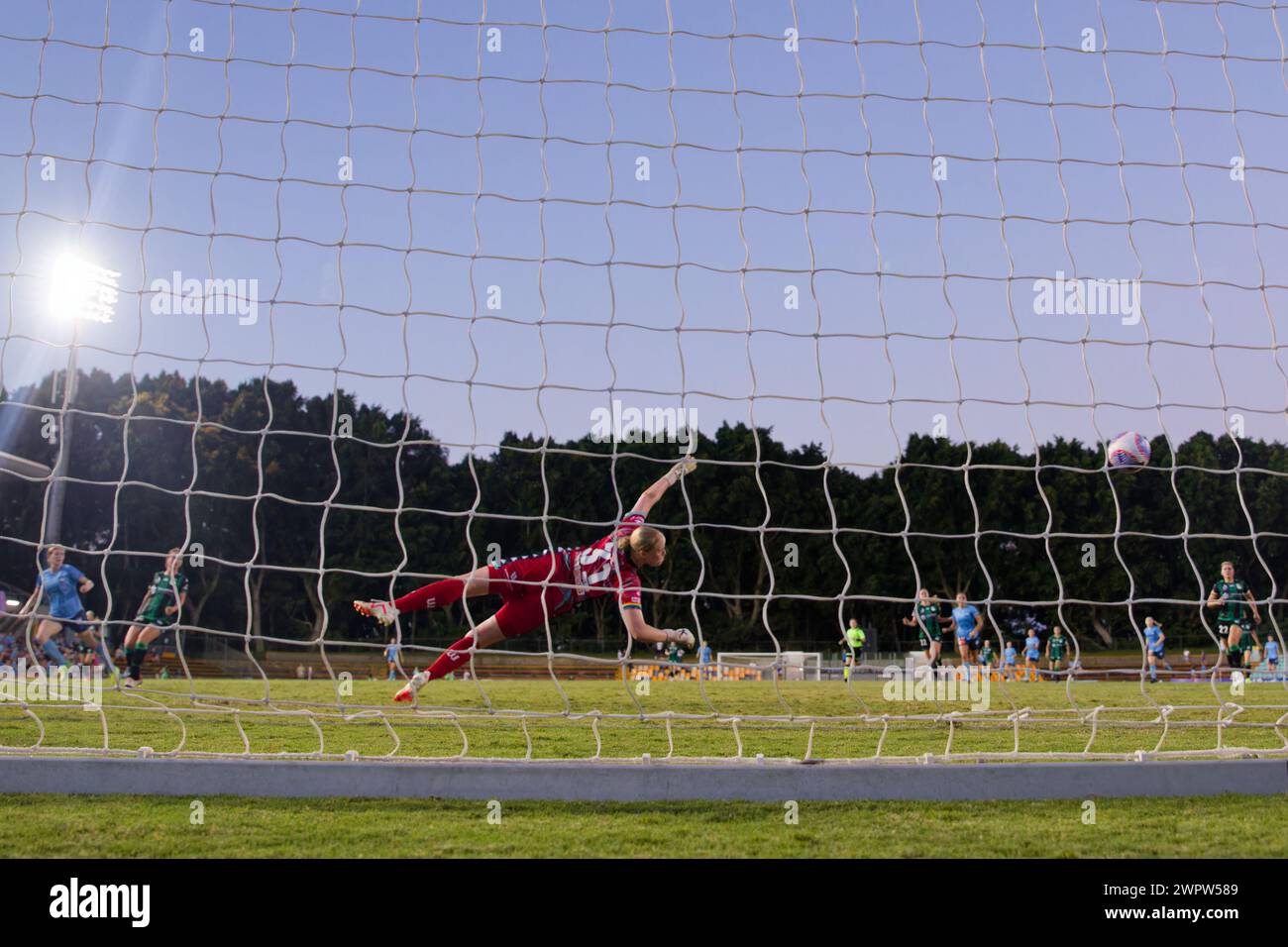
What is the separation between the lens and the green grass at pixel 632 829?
4117 mm

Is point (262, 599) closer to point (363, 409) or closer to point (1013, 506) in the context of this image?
point (363, 409)

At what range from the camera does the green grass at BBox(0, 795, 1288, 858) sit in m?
4.12

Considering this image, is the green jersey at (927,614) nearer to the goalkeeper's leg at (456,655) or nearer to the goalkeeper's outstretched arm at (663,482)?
the goalkeeper's outstretched arm at (663,482)

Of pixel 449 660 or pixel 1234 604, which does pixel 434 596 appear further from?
pixel 1234 604

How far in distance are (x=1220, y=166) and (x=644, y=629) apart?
457 cm

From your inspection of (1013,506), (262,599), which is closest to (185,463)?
(262,599)

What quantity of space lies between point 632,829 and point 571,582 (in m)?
A: 2.30

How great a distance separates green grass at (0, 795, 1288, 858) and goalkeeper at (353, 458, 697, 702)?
140 centimetres

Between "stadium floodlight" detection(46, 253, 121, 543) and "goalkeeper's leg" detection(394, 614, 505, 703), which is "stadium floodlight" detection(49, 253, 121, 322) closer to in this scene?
"stadium floodlight" detection(46, 253, 121, 543)

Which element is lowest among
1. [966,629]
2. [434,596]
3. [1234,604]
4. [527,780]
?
[966,629]

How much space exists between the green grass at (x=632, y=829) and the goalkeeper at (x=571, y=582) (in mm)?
1402

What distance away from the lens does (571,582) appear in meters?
6.63

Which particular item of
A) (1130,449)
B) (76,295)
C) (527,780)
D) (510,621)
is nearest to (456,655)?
(510,621)

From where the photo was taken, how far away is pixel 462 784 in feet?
16.9
